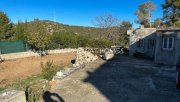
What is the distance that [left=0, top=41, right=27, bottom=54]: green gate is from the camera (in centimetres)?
2884

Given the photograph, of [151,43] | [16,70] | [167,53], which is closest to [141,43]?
[151,43]

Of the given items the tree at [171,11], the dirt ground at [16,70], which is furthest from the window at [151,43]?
the tree at [171,11]

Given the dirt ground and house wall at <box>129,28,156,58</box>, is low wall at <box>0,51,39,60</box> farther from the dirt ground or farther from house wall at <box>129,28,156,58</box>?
house wall at <box>129,28,156,58</box>

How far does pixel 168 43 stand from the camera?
66.4ft

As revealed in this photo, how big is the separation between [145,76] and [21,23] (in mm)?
29303

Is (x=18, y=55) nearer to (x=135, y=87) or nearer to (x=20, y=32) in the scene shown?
(x=20, y=32)

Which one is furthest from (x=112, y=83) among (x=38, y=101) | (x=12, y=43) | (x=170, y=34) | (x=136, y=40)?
(x=12, y=43)

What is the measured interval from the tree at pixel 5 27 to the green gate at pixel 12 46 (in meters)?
7.03

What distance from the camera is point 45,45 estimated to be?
36.3 meters

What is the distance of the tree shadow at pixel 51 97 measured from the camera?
940 cm

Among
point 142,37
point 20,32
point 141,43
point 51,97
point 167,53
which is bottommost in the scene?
point 51,97

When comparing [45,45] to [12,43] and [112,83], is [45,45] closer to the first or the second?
[12,43]

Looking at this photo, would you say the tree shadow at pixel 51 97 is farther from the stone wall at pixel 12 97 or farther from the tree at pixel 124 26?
the tree at pixel 124 26

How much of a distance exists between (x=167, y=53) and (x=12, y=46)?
20631 mm
